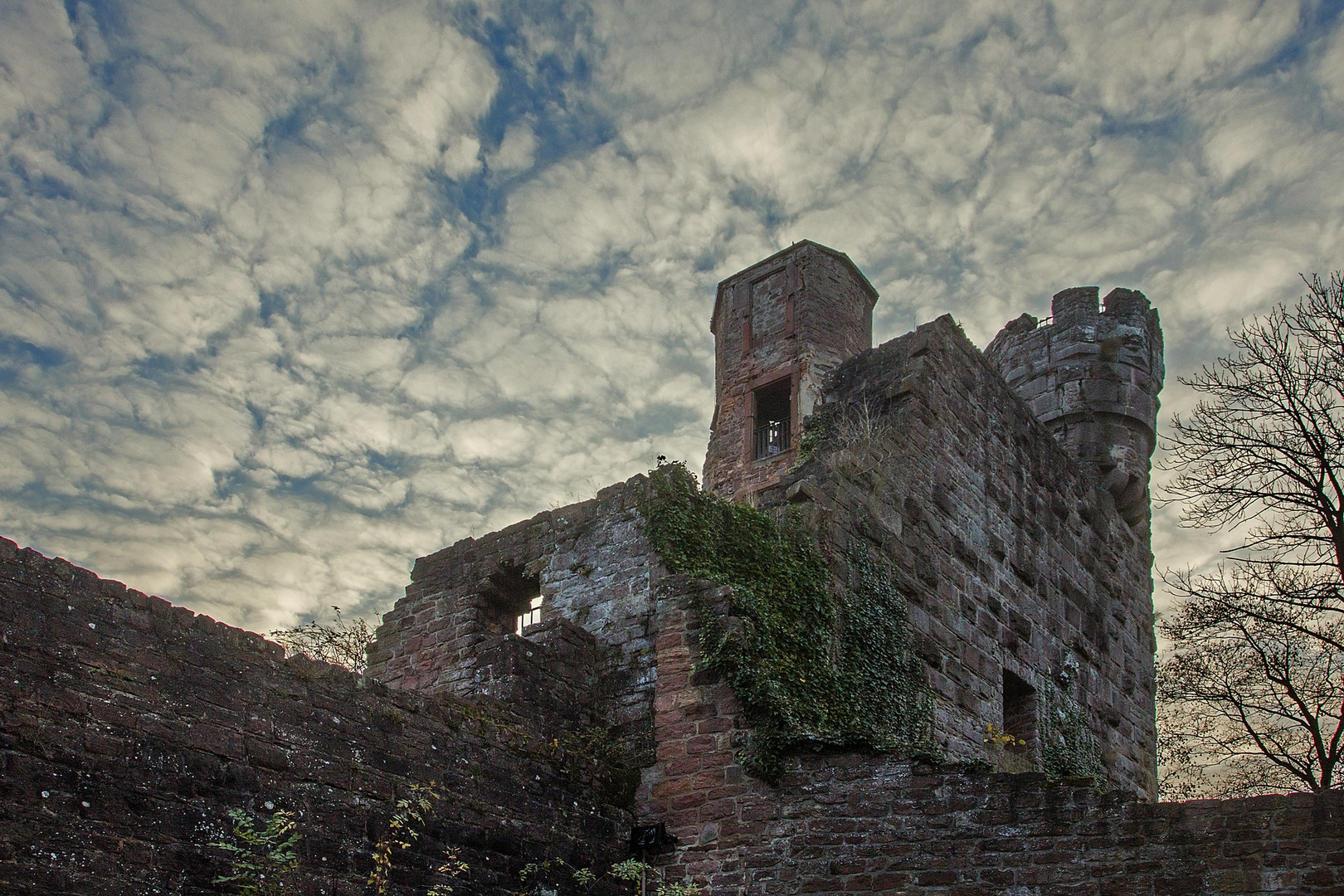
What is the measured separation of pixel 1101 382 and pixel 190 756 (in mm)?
13030

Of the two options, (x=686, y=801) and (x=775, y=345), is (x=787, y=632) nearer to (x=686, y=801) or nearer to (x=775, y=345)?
(x=686, y=801)

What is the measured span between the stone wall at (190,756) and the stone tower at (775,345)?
13.9m

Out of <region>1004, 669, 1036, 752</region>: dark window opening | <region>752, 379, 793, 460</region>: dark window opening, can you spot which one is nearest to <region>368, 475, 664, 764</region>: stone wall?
<region>1004, 669, 1036, 752</region>: dark window opening

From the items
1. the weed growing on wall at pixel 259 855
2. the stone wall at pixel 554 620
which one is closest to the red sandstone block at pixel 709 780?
the stone wall at pixel 554 620

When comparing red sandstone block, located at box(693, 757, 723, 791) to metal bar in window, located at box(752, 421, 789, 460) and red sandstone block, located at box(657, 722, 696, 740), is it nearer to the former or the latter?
red sandstone block, located at box(657, 722, 696, 740)

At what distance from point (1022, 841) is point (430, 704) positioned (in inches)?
161

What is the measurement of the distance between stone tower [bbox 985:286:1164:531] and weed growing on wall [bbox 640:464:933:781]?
20.4ft

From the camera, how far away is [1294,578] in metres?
14.5

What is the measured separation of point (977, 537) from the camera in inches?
514

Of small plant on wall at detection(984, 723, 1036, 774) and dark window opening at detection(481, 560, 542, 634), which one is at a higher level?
dark window opening at detection(481, 560, 542, 634)

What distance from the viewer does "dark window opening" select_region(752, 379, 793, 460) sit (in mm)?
23188

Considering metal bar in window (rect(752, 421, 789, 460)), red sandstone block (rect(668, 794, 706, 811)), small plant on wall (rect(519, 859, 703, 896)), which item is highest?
metal bar in window (rect(752, 421, 789, 460))

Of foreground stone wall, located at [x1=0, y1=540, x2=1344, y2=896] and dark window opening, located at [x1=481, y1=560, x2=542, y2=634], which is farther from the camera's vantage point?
dark window opening, located at [x1=481, y1=560, x2=542, y2=634]

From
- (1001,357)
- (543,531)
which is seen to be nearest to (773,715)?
(543,531)
